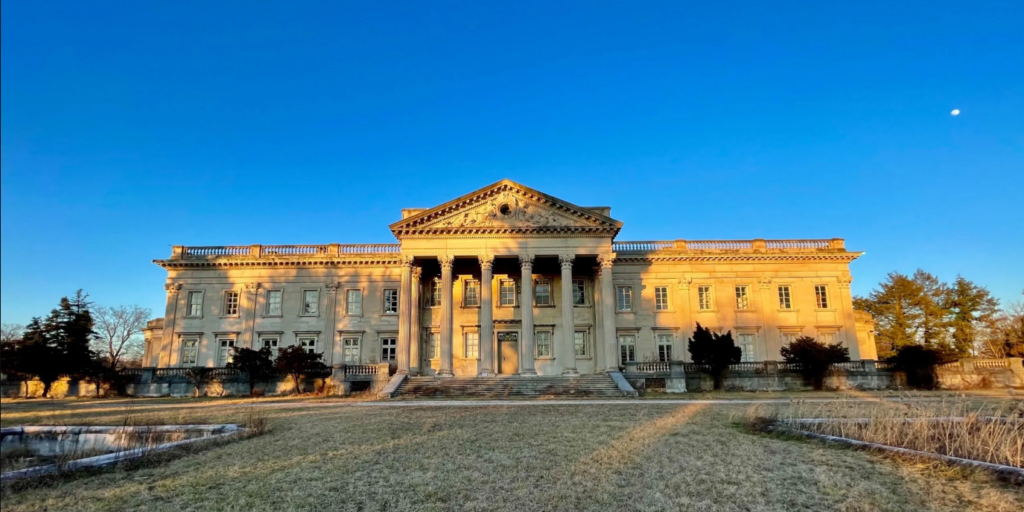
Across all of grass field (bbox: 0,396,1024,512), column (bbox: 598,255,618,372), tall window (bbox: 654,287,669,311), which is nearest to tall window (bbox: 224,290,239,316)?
column (bbox: 598,255,618,372)

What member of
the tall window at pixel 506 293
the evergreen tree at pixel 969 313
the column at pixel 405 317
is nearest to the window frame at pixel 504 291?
the tall window at pixel 506 293

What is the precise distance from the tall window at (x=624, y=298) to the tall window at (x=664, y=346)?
292cm

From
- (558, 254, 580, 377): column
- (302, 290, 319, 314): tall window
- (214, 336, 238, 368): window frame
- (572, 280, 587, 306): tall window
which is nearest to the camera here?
(558, 254, 580, 377): column

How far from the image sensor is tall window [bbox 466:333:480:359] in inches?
1551

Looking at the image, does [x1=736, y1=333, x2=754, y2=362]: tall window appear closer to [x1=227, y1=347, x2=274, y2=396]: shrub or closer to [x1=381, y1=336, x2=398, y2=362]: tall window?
[x1=381, y1=336, x2=398, y2=362]: tall window

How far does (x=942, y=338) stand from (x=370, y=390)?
48572mm

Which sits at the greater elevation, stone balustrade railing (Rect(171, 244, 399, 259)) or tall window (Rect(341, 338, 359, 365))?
stone balustrade railing (Rect(171, 244, 399, 259))

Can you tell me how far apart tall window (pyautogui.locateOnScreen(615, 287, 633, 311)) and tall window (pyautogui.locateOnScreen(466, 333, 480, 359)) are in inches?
406

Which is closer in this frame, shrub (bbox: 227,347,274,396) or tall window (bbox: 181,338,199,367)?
shrub (bbox: 227,347,274,396)

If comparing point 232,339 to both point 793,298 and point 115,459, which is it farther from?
point 793,298

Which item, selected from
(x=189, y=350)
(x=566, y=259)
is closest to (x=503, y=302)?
(x=566, y=259)

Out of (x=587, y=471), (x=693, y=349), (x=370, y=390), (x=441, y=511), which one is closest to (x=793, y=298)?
(x=693, y=349)

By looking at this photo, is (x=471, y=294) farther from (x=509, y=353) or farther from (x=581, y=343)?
(x=581, y=343)

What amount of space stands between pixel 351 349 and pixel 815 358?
2992 cm
